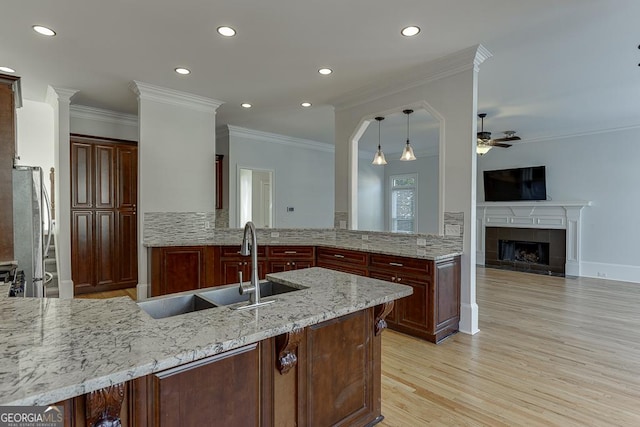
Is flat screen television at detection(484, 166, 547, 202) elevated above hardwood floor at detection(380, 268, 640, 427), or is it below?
above

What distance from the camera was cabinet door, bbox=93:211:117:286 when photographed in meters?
5.06

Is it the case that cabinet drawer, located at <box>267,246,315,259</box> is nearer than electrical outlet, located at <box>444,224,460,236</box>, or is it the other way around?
electrical outlet, located at <box>444,224,460,236</box>

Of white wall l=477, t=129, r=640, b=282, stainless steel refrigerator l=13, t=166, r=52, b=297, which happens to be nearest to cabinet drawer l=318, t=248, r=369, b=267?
stainless steel refrigerator l=13, t=166, r=52, b=297

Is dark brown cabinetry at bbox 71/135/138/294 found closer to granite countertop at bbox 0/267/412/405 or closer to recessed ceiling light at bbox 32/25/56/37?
recessed ceiling light at bbox 32/25/56/37

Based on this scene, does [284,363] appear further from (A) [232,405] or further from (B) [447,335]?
(B) [447,335]

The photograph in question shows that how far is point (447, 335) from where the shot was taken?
3414 mm

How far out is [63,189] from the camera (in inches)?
174

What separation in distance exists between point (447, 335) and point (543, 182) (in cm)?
529

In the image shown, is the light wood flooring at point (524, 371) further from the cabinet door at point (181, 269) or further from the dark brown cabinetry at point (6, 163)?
the dark brown cabinetry at point (6, 163)

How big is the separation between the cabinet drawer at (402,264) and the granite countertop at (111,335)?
1568 mm

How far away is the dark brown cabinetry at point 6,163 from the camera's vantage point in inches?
101

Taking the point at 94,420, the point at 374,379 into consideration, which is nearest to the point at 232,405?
the point at 94,420

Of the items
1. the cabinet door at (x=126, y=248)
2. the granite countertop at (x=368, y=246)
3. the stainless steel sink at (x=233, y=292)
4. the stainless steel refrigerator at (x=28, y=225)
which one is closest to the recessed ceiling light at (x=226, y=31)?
the stainless steel refrigerator at (x=28, y=225)

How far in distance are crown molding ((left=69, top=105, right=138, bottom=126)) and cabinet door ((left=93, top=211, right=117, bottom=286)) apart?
5.07 feet
